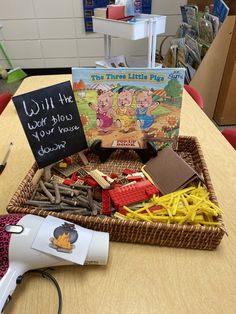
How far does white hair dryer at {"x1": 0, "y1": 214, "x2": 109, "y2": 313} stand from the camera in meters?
0.50

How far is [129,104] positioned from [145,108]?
0.05 meters

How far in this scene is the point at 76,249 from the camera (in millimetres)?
525

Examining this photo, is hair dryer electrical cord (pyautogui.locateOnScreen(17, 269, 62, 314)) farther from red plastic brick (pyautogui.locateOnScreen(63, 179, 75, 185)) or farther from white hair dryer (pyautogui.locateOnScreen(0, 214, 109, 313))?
red plastic brick (pyautogui.locateOnScreen(63, 179, 75, 185))

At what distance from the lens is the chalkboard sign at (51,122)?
0.70 meters

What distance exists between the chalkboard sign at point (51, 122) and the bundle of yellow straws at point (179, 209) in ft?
0.94

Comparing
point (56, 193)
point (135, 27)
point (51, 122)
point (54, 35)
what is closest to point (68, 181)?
point (56, 193)

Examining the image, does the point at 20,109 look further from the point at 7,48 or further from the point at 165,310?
the point at 7,48

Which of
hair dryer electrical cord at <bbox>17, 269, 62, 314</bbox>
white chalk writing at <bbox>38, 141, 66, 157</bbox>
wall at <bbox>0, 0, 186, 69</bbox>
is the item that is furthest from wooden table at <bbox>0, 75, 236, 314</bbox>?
wall at <bbox>0, 0, 186, 69</bbox>

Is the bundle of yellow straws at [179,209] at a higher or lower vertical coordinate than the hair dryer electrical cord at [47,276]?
higher

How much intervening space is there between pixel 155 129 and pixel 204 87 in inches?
66.9

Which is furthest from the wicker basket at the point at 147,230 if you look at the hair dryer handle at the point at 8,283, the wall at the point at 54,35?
the wall at the point at 54,35

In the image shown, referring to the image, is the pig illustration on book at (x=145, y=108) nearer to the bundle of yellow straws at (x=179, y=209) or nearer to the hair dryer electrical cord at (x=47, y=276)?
the bundle of yellow straws at (x=179, y=209)

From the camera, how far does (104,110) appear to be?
0.80m

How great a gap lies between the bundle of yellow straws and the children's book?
24 centimetres
